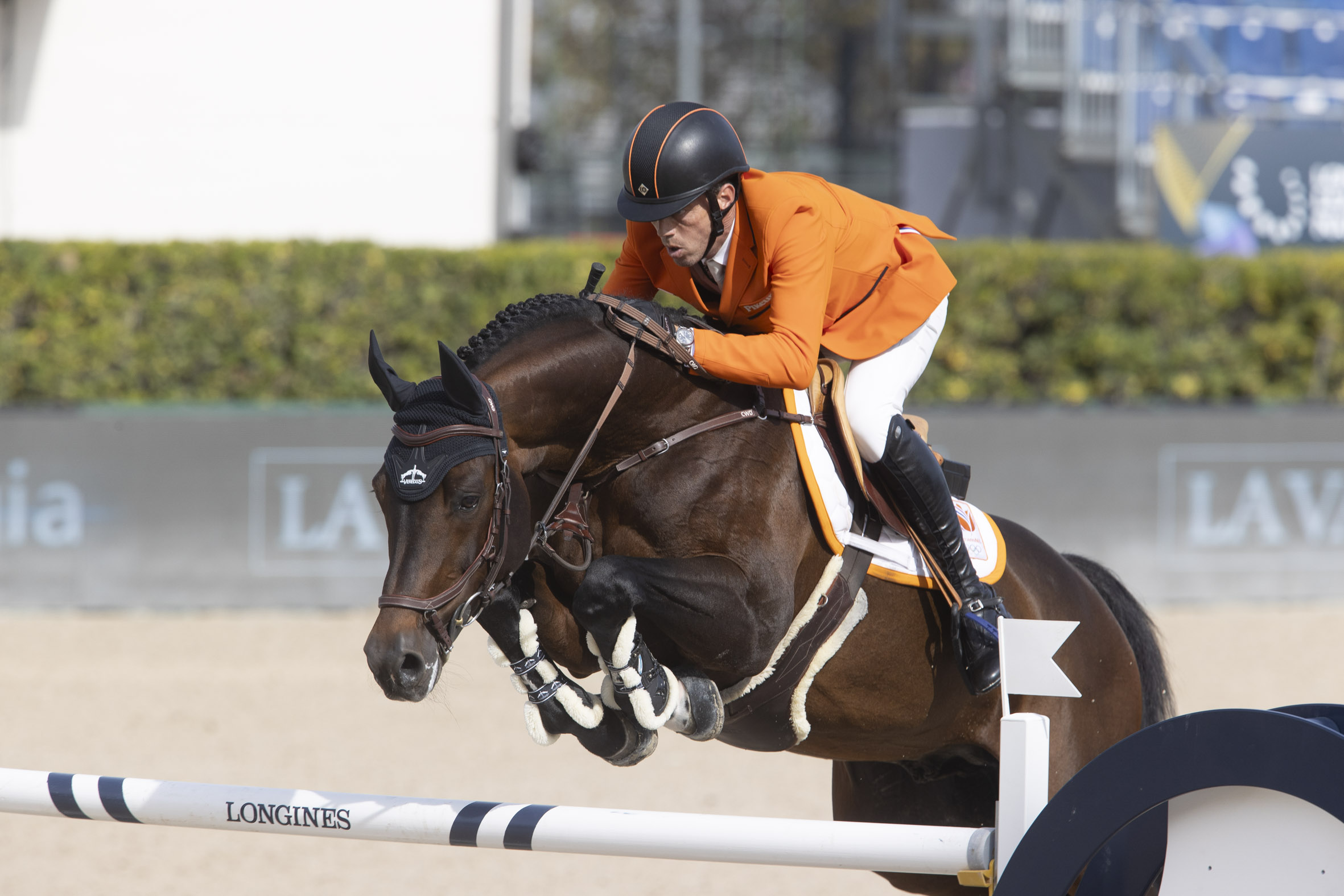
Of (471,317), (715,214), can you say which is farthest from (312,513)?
(715,214)

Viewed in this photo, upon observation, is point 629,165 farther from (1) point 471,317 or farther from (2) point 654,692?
(1) point 471,317

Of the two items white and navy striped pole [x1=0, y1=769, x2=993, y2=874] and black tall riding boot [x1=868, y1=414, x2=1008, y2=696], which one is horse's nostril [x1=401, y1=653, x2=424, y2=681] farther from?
black tall riding boot [x1=868, y1=414, x2=1008, y2=696]

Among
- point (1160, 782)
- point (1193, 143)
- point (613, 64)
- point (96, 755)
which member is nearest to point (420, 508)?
point (1160, 782)

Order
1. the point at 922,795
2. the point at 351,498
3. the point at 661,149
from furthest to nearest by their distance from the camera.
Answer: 1. the point at 351,498
2. the point at 922,795
3. the point at 661,149

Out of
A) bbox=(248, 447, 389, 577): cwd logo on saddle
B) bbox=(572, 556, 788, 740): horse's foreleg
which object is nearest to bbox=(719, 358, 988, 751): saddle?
bbox=(572, 556, 788, 740): horse's foreleg

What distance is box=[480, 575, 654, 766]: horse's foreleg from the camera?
8.54ft

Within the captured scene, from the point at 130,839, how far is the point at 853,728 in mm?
2941

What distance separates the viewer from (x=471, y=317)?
8.76 m

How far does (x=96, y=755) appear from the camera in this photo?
5371mm

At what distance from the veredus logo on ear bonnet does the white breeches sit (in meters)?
0.86

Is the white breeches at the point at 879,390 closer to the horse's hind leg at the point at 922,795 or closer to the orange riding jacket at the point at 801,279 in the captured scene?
the orange riding jacket at the point at 801,279

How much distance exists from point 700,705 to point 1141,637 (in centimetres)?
160

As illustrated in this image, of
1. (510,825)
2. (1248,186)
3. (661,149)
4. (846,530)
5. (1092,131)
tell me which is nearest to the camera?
(510,825)

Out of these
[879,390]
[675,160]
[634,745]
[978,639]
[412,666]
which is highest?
[675,160]
